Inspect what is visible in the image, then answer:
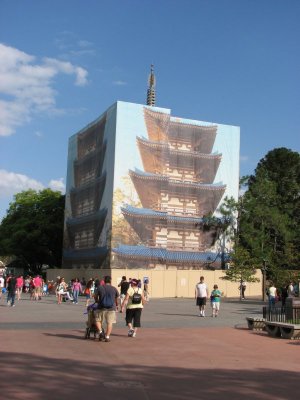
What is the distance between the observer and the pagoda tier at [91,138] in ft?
192

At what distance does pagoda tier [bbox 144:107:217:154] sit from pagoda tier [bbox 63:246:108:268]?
1213 centimetres

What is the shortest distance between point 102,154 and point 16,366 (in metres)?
48.7

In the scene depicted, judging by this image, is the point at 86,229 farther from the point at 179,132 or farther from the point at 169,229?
the point at 179,132

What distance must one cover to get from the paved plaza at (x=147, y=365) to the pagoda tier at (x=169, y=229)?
1468 inches

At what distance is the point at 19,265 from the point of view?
73.2 metres

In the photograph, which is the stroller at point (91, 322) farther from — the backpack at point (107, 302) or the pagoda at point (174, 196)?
the pagoda at point (174, 196)

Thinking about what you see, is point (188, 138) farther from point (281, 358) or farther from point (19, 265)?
point (281, 358)

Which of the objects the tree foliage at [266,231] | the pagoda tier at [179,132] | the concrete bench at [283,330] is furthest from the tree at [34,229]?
the concrete bench at [283,330]

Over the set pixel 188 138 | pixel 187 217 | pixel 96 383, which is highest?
pixel 188 138

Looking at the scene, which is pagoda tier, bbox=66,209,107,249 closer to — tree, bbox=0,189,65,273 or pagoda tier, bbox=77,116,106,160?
tree, bbox=0,189,65,273

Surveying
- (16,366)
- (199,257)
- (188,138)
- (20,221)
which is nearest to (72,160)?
(20,221)

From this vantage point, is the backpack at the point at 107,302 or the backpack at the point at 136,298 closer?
the backpack at the point at 107,302

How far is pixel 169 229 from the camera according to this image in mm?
56781

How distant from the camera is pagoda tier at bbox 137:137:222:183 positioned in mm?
55812
